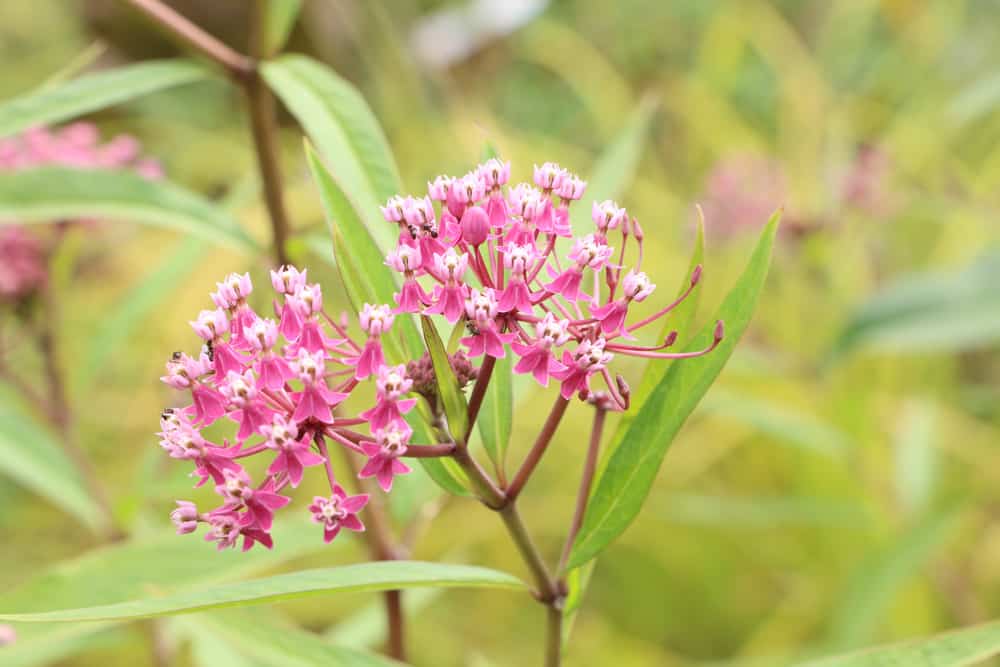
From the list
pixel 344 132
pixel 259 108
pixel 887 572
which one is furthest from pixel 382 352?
pixel 887 572

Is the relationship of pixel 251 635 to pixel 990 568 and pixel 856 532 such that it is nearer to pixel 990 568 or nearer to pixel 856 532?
pixel 856 532

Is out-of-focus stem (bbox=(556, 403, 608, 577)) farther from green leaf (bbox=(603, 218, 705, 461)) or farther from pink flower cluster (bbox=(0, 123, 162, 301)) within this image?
pink flower cluster (bbox=(0, 123, 162, 301))

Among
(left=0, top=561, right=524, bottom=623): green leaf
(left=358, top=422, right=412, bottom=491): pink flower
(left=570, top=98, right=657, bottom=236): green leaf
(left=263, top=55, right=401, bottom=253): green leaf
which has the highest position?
(left=570, top=98, right=657, bottom=236): green leaf

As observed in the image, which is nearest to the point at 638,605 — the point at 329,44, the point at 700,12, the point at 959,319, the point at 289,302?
the point at 959,319

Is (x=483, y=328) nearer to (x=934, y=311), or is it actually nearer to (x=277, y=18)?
(x=277, y=18)

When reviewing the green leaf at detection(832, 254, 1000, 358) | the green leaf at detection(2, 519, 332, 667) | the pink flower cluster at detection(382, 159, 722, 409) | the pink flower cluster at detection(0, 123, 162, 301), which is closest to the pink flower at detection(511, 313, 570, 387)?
the pink flower cluster at detection(382, 159, 722, 409)

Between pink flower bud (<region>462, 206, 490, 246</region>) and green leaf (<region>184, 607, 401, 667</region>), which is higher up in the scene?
pink flower bud (<region>462, 206, 490, 246</region>)

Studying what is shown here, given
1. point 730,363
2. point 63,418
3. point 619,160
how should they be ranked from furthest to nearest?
point 730,363 < point 63,418 < point 619,160
